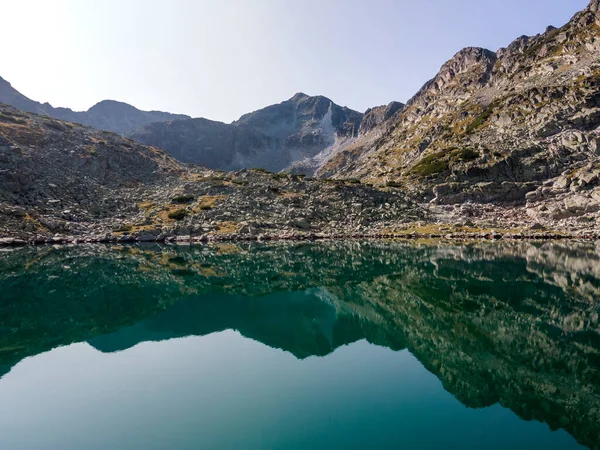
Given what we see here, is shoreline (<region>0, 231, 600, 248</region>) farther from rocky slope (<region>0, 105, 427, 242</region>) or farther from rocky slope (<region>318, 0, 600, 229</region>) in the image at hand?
rocky slope (<region>318, 0, 600, 229</region>)

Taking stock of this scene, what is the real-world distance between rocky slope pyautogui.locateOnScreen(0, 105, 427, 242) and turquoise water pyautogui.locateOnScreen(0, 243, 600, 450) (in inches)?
1519

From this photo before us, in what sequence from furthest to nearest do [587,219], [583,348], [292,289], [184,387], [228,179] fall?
[228,179] → [587,219] → [292,289] → [583,348] → [184,387]

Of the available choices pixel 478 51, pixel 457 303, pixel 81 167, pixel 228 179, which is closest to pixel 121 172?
pixel 81 167

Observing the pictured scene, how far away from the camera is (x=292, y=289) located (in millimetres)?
34719

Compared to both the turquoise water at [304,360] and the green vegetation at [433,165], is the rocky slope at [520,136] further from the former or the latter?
the turquoise water at [304,360]

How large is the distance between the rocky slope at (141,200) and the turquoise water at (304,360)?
3859 centimetres

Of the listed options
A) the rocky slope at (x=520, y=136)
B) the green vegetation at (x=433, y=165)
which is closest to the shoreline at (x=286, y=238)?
Answer: the rocky slope at (x=520, y=136)

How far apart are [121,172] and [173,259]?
7285 cm

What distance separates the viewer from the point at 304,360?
17250 millimetres

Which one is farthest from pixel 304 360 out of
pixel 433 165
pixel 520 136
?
pixel 520 136

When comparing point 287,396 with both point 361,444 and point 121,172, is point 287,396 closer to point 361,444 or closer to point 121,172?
point 361,444

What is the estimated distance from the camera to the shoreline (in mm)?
63500

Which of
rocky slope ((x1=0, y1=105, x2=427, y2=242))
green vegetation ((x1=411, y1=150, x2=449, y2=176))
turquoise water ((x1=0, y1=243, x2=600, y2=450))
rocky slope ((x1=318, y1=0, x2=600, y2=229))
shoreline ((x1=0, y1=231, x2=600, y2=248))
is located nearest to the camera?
turquoise water ((x1=0, y1=243, x2=600, y2=450))

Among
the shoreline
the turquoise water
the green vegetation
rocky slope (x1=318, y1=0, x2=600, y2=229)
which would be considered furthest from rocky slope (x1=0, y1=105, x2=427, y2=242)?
the turquoise water
